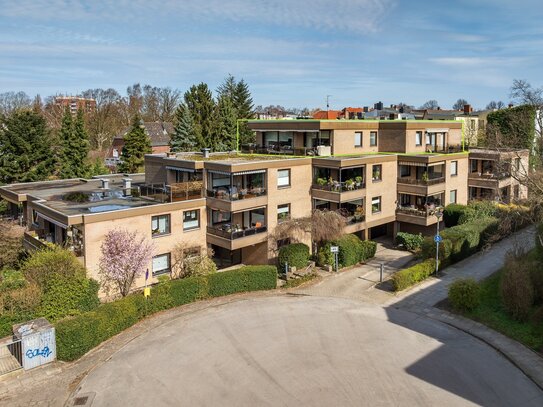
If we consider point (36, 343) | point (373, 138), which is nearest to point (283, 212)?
point (373, 138)

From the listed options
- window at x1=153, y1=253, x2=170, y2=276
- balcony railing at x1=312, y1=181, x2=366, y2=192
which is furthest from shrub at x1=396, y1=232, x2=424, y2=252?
window at x1=153, y1=253, x2=170, y2=276

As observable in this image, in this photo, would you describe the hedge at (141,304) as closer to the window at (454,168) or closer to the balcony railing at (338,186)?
the balcony railing at (338,186)

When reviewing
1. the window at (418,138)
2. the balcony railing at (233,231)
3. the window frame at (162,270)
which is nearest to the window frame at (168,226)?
the window frame at (162,270)

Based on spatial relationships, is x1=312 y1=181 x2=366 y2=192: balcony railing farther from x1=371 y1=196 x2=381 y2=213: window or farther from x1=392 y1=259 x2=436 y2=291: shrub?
x1=392 y1=259 x2=436 y2=291: shrub

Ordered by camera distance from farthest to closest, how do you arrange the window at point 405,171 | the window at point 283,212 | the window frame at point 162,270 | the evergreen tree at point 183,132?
the evergreen tree at point 183,132 → the window at point 405,171 → the window at point 283,212 → the window frame at point 162,270

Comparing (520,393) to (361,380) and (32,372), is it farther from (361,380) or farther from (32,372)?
(32,372)

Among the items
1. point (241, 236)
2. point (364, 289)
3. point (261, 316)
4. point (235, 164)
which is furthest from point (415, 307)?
point (235, 164)
